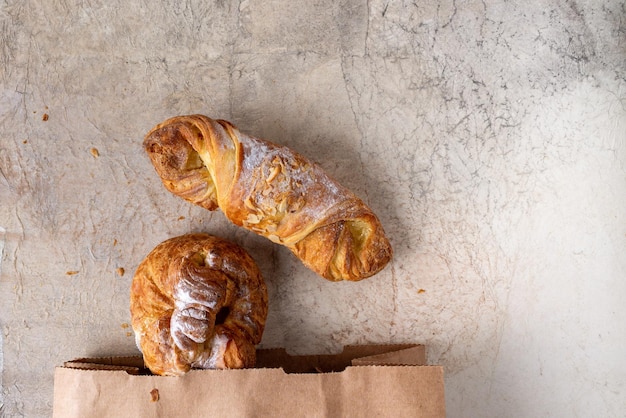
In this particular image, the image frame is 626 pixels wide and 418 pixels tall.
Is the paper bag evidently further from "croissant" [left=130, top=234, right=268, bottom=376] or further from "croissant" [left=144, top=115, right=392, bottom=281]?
"croissant" [left=144, top=115, right=392, bottom=281]

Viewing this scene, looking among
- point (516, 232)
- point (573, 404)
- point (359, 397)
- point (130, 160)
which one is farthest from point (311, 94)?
point (573, 404)

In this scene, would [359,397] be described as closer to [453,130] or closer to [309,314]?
[309,314]

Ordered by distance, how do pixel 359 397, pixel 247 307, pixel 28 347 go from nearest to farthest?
pixel 359 397
pixel 247 307
pixel 28 347

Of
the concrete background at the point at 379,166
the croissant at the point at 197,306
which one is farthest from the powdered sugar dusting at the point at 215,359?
the concrete background at the point at 379,166

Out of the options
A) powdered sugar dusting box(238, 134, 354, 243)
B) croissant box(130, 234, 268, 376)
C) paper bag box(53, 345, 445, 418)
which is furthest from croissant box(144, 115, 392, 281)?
paper bag box(53, 345, 445, 418)

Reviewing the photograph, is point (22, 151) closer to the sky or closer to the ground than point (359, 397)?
closer to the sky

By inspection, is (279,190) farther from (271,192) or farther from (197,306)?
(197,306)
